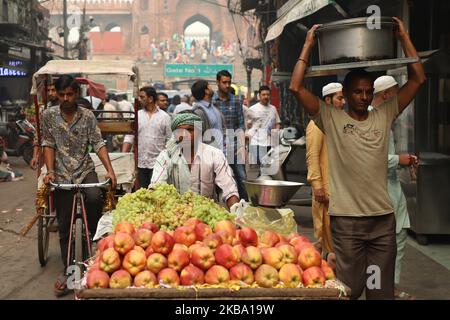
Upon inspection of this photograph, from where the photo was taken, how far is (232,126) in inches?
345

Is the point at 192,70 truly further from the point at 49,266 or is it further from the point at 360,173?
the point at 360,173

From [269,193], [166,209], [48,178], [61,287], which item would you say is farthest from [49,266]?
[166,209]

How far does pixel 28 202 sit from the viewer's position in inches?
465

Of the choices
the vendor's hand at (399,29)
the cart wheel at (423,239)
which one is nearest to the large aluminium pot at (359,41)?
the vendor's hand at (399,29)

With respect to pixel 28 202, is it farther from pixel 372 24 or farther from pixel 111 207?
pixel 372 24

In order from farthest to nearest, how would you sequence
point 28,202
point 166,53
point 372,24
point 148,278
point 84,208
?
point 166,53, point 28,202, point 84,208, point 372,24, point 148,278

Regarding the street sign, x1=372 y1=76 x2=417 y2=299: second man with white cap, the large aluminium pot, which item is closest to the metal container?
x1=372 y1=76 x2=417 y2=299: second man with white cap

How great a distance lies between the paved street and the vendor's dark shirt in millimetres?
1058

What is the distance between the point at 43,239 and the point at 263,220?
3260 millimetres

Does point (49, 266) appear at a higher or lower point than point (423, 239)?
lower

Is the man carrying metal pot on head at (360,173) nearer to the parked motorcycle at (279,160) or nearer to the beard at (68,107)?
the beard at (68,107)

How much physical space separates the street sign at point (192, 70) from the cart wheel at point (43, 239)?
4879cm

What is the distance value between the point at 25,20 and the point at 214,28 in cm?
4707
